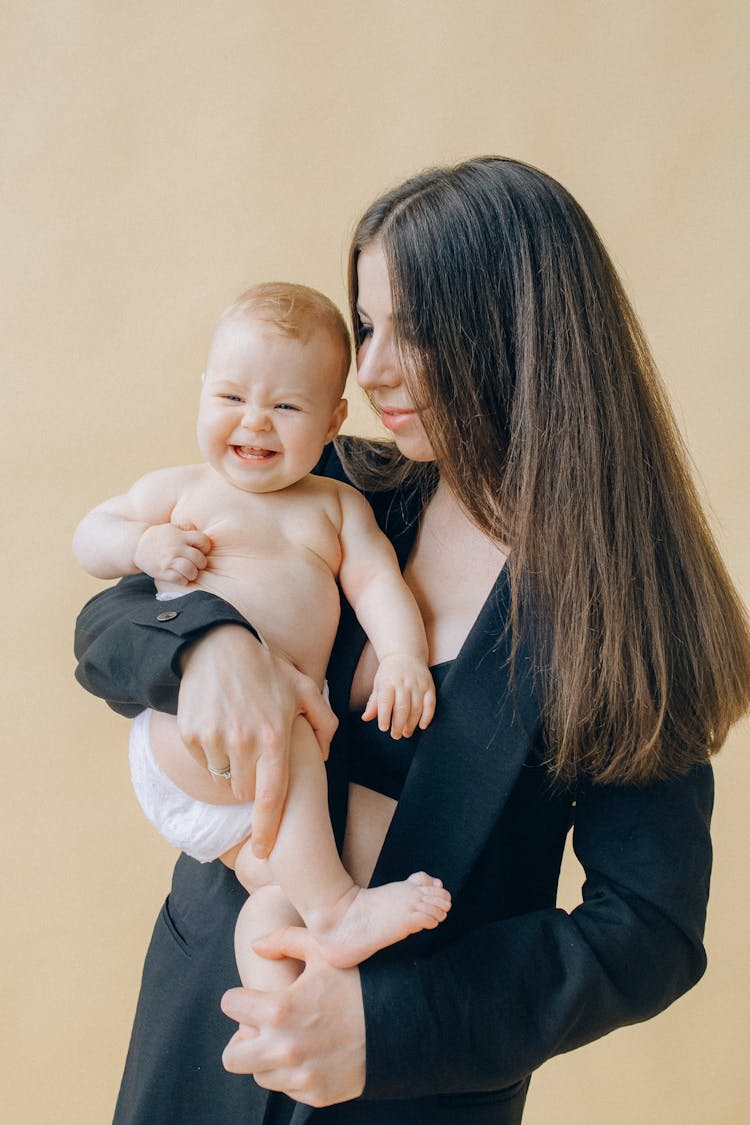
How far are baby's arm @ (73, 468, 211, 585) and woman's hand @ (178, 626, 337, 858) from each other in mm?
161

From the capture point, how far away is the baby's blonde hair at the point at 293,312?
1592 millimetres

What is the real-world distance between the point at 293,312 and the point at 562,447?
1.30 ft

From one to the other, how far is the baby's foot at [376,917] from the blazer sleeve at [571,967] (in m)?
0.06

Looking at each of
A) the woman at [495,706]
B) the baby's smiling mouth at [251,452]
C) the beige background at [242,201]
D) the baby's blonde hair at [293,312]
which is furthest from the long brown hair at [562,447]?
the beige background at [242,201]

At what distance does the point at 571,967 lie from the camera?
1.48 metres

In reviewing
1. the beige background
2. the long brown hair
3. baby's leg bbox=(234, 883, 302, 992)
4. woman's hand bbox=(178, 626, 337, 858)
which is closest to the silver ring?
woman's hand bbox=(178, 626, 337, 858)

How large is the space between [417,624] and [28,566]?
1479mm

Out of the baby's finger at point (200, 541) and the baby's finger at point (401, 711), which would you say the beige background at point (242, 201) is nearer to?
the baby's finger at point (200, 541)

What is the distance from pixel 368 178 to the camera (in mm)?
2760

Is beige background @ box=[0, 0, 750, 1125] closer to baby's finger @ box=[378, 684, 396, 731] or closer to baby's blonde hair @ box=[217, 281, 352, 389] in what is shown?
baby's blonde hair @ box=[217, 281, 352, 389]

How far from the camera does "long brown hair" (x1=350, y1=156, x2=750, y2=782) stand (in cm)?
152

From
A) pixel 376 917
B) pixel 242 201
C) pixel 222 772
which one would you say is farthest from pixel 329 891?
pixel 242 201

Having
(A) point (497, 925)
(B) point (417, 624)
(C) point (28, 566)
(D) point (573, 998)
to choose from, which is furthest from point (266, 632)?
Answer: (C) point (28, 566)

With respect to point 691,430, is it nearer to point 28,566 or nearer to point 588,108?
point 588,108
